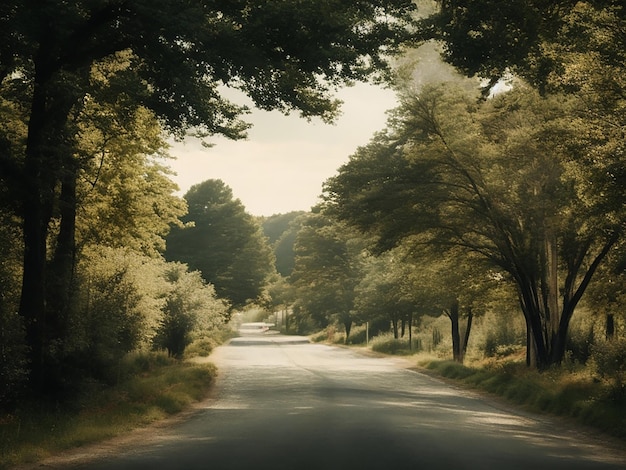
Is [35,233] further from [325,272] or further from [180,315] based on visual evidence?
[325,272]

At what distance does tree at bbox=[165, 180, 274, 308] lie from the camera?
69250 mm

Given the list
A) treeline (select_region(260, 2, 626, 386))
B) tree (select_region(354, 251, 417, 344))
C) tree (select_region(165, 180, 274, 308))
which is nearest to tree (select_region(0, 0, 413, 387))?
treeline (select_region(260, 2, 626, 386))

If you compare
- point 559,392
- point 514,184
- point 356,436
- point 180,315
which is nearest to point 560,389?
point 559,392

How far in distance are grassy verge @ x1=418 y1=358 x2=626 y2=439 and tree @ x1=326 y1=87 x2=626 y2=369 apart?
2061 millimetres

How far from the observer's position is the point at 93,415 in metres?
15.5

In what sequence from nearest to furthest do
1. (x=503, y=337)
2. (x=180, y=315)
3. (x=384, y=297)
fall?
1. (x=180, y=315)
2. (x=503, y=337)
3. (x=384, y=297)

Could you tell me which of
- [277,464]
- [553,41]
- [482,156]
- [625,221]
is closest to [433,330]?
[482,156]

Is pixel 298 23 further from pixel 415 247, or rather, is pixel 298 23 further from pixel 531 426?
pixel 415 247

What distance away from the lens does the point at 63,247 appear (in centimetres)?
1905

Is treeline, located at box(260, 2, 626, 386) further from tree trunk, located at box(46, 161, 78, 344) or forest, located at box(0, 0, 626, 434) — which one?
tree trunk, located at box(46, 161, 78, 344)

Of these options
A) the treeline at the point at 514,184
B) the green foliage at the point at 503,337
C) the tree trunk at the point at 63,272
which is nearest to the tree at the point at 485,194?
the treeline at the point at 514,184


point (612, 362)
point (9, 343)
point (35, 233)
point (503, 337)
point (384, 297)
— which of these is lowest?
point (612, 362)

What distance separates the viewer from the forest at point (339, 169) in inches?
506

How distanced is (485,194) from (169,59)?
579 inches
